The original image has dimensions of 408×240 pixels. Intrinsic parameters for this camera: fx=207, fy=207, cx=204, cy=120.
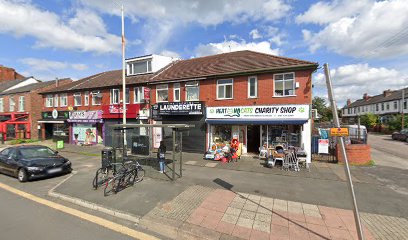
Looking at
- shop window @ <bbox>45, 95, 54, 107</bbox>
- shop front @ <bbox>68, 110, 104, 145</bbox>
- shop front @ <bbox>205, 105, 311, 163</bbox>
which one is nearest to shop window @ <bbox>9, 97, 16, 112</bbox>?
shop window @ <bbox>45, 95, 54, 107</bbox>

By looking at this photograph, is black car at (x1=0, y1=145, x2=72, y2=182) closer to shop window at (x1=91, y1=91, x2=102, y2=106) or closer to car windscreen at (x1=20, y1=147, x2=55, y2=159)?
car windscreen at (x1=20, y1=147, x2=55, y2=159)

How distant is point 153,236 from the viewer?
15.2 ft

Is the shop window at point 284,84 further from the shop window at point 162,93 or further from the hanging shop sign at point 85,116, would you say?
the hanging shop sign at point 85,116

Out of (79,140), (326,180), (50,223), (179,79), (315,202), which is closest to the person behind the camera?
(50,223)

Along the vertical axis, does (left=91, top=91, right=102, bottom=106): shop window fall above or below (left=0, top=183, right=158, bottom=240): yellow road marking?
above

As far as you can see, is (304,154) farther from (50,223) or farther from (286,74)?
(50,223)

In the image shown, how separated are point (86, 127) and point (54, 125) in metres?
6.57

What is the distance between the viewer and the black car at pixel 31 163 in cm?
849

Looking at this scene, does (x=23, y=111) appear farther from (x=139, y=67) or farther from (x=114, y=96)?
(x=139, y=67)

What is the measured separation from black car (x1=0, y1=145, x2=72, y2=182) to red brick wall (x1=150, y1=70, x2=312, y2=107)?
29.0ft

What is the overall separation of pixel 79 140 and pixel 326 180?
21.7m

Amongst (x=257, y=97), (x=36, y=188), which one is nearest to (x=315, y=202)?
(x=257, y=97)

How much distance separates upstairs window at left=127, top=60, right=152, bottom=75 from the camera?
64.8ft

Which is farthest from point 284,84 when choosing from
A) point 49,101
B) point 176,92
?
point 49,101
